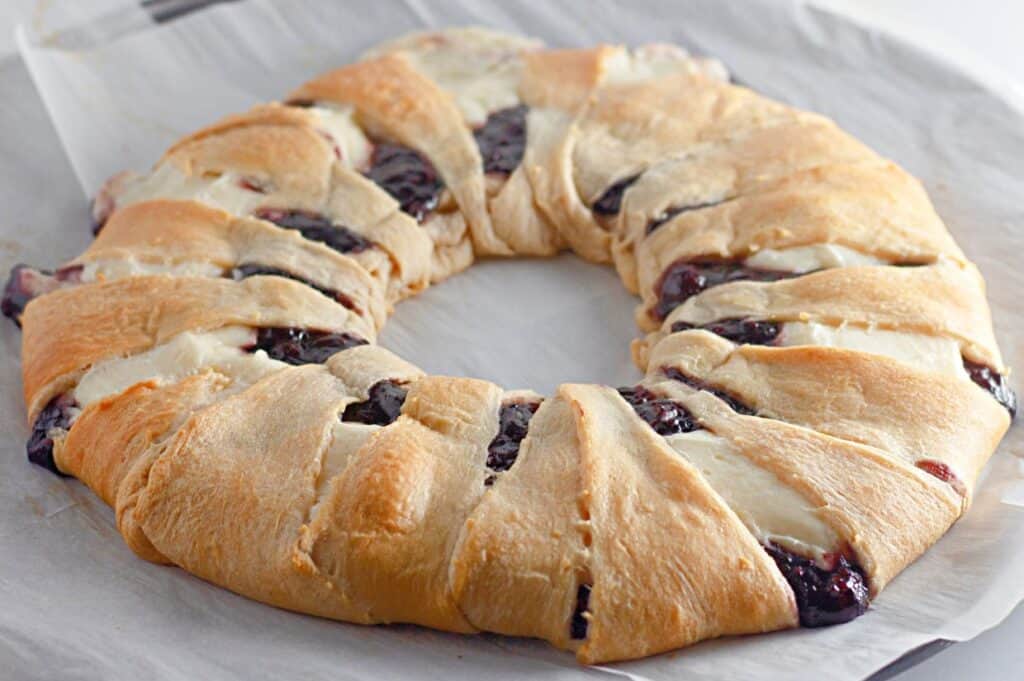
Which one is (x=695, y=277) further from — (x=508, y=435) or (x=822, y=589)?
(x=822, y=589)

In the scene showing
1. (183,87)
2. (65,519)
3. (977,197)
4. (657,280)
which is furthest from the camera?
(183,87)

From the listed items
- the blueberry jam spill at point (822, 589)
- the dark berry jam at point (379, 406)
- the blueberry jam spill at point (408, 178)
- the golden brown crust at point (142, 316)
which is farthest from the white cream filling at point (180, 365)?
the blueberry jam spill at point (822, 589)

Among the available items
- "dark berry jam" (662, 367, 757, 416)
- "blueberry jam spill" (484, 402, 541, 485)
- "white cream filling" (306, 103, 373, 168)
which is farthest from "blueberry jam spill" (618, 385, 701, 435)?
"white cream filling" (306, 103, 373, 168)

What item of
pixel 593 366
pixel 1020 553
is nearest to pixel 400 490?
pixel 593 366

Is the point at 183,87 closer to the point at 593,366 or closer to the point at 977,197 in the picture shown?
the point at 593,366

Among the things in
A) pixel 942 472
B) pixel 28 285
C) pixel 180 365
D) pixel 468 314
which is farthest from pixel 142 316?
pixel 942 472

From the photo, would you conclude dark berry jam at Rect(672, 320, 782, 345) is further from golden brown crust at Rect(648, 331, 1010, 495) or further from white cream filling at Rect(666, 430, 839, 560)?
white cream filling at Rect(666, 430, 839, 560)

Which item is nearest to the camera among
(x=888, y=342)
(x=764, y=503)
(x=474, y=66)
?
(x=764, y=503)
